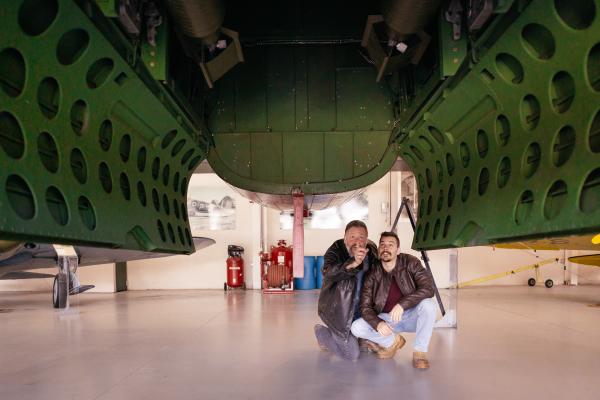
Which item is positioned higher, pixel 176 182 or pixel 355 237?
pixel 176 182

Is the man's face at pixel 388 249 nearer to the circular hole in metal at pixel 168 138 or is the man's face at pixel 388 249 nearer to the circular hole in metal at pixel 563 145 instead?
the circular hole in metal at pixel 168 138

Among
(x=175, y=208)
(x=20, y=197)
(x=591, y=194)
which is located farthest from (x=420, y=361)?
(x=20, y=197)

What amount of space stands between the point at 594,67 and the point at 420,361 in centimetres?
280

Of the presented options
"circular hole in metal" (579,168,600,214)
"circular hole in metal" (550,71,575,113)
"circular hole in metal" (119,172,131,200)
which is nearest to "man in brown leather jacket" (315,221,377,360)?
"circular hole in metal" (119,172,131,200)

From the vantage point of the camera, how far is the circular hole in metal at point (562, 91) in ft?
5.57

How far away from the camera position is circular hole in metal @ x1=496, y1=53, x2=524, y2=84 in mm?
1998

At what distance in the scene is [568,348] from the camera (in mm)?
4492

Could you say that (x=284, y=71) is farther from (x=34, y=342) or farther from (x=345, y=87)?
(x=34, y=342)

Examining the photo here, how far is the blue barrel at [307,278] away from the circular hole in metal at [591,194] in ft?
34.0

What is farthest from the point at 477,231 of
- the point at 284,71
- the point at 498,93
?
the point at 284,71

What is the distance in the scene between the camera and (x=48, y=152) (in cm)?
163

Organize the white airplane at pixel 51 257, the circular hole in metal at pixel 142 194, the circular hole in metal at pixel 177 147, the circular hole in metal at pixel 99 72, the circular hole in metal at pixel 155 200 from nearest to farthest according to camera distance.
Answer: the circular hole in metal at pixel 99 72 → the circular hole in metal at pixel 142 194 → the circular hole in metal at pixel 155 200 → the circular hole in metal at pixel 177 147 → the white airplane at pixel 51 257

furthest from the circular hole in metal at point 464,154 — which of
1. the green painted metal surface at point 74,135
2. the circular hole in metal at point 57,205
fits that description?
the circular hole in metal at point 57,205

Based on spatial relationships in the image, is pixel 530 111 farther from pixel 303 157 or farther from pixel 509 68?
pixel 303 157
